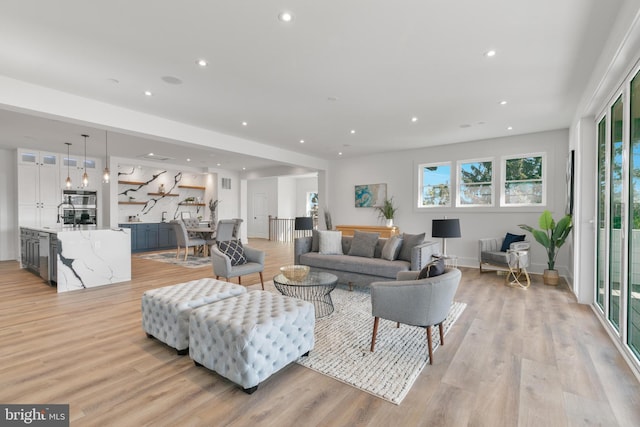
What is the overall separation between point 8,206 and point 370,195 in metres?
8.81

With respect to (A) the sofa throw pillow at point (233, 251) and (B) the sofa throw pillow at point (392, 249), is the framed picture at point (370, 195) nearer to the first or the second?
(B) the sofa throw pillow at point (392, 249)

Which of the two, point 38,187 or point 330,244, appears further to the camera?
point 38,187

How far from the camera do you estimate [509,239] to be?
5.86 m

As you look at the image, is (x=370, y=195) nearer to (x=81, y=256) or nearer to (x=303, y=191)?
(x=303, y=191)

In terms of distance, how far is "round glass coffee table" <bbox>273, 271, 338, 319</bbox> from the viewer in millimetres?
3514

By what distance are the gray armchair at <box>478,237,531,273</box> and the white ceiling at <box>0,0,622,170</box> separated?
85.3 inches

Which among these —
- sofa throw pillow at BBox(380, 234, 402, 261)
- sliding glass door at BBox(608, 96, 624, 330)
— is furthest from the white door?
sliding glass door at BBox(608, 96, 624, 330)

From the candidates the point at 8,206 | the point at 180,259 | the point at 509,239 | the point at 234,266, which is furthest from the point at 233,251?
the point at 8,206

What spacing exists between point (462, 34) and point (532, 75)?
1.40 metres

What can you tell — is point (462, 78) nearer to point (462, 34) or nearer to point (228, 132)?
point (462, 34)

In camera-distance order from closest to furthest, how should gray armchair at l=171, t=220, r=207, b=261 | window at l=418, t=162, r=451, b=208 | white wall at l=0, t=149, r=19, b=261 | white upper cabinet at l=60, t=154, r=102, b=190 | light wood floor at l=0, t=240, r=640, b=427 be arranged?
light wood floor at l=0, t=240, r=640, b=427, window at l=418, t=162, r=451, b=208, white wall at l=0, t=149, r=19, b=261, gray armchair at l=171, t=220, r=207, b=261, white upper cabinet at l=60, t=154, r=102, b=190

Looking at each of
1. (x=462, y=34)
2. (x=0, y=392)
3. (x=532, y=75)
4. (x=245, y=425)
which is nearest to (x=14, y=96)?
(x=0, y=392)

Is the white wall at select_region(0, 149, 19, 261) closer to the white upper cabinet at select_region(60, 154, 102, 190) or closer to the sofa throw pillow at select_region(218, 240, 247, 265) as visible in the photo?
the white upper cabinet at select_region(60, 154, 102, 190)

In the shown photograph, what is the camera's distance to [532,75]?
3400mm
